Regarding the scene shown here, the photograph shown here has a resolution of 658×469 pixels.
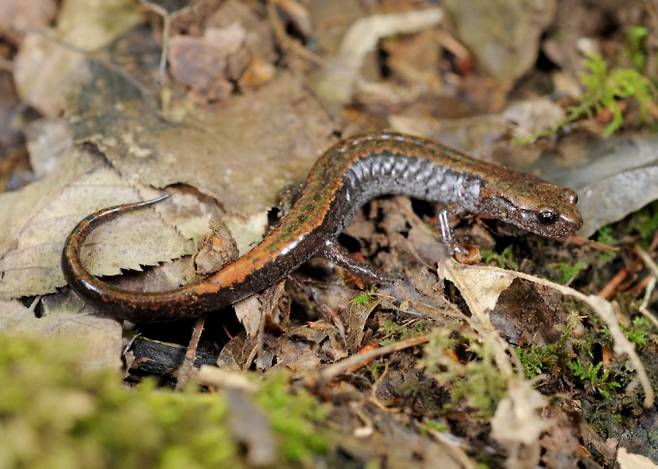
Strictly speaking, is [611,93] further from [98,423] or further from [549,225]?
[98,423]

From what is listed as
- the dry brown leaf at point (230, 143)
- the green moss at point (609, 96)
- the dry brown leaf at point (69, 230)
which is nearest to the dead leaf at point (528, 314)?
the green moss at point (609, 96)

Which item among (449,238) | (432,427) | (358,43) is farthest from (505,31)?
(432,427)

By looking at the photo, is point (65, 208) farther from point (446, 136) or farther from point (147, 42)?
point (446, 136)

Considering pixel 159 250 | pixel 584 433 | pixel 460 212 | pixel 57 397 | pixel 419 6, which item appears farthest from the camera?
pixel 419 6

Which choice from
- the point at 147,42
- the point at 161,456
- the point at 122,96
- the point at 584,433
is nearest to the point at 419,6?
the point at 147,42

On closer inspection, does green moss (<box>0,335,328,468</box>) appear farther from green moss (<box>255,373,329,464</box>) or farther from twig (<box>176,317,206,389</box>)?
twig (<box>176,317,206,389</box>)

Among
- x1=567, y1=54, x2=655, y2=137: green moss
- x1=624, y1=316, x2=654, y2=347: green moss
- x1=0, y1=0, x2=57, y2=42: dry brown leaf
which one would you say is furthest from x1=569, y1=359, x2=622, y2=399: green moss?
x1=0, y1=0, x2=57, y2=42: dry brown leaf
